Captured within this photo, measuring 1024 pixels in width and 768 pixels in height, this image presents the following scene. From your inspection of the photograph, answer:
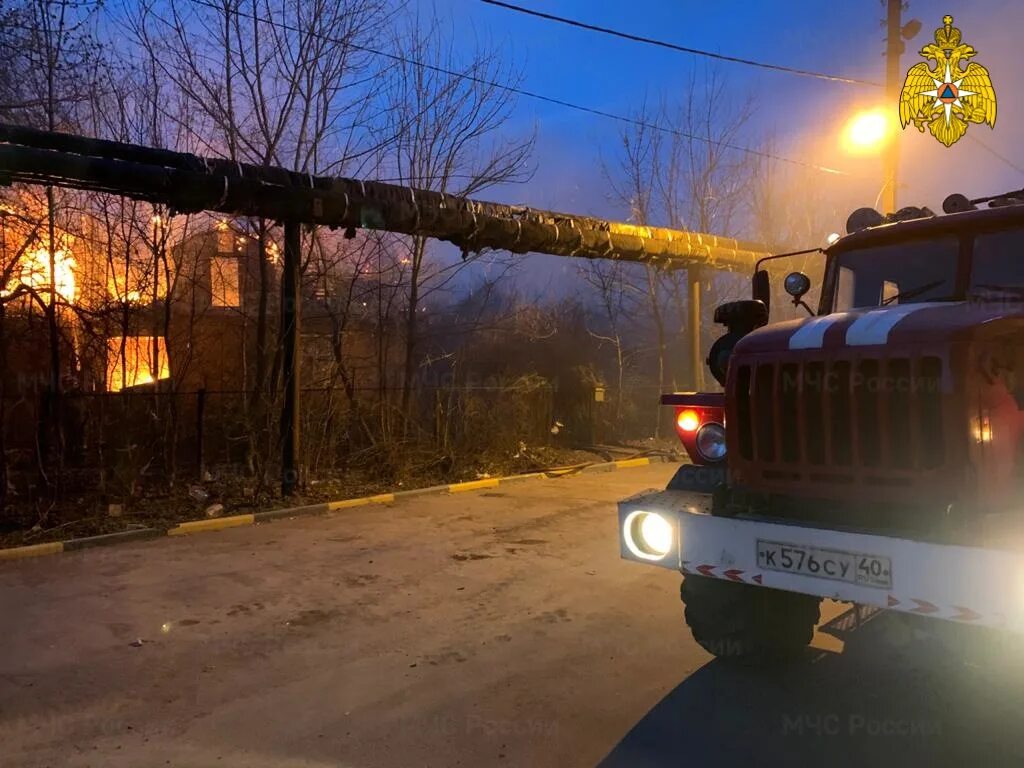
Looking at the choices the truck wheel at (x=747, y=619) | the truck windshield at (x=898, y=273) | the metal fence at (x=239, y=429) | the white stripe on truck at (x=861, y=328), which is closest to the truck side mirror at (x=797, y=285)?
the truck windshield at (x=898, y=273)

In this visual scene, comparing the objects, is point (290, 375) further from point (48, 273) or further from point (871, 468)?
point (871, 468)

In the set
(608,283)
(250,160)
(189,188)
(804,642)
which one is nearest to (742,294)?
(608,283)

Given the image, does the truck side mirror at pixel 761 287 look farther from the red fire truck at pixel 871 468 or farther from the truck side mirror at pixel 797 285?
the red fire truck at pixel 871 468

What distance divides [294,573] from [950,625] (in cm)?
550

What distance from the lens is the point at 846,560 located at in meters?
3.06

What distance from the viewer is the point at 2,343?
954 centimetres

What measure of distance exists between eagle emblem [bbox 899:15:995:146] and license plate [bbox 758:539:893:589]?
1286 centimetres

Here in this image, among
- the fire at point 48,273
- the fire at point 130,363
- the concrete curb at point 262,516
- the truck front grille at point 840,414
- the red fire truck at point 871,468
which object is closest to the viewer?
the red fire truck at point 871,468

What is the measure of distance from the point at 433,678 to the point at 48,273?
30.8 ft

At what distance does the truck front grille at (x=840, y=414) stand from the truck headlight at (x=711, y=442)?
1.67ft

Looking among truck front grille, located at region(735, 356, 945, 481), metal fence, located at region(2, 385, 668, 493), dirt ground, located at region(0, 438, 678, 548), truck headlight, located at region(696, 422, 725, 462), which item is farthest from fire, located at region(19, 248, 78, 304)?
truck front grille, located at region(735, 356, 945, 481)

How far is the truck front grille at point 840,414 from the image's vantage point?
10.4 feet

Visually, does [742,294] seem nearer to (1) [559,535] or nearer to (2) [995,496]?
(1) [559,535]

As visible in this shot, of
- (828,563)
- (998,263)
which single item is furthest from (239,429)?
(998,263)
